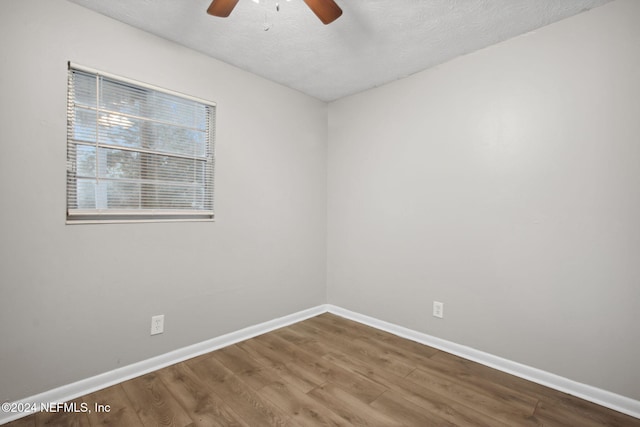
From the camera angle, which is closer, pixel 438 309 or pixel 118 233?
pixel 118 233

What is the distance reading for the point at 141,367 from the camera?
2.09 meters

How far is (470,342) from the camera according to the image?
2.38m

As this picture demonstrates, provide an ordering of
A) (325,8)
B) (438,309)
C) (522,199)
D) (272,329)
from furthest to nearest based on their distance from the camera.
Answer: (272,329)
(438,309)
(522,199)
(325,8)

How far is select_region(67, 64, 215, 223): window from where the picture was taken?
6.14ft

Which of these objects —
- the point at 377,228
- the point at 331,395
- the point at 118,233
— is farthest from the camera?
the point at 377,228

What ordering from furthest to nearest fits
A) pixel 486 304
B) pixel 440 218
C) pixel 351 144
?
pixel 351 144 → pixel 440 218 → pixel 486 304

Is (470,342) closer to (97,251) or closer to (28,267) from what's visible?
(97,251)

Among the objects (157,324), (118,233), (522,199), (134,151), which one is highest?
(134,151)

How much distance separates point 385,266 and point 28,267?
8.85 feet

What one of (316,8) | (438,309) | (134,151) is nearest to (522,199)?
(438,309)

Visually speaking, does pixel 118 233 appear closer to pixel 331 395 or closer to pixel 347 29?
pixel 331 395

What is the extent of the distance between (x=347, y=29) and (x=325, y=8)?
58 centimetres

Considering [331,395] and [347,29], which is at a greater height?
[347,29]

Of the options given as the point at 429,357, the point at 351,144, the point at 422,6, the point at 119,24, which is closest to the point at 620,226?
the point at 429,357
